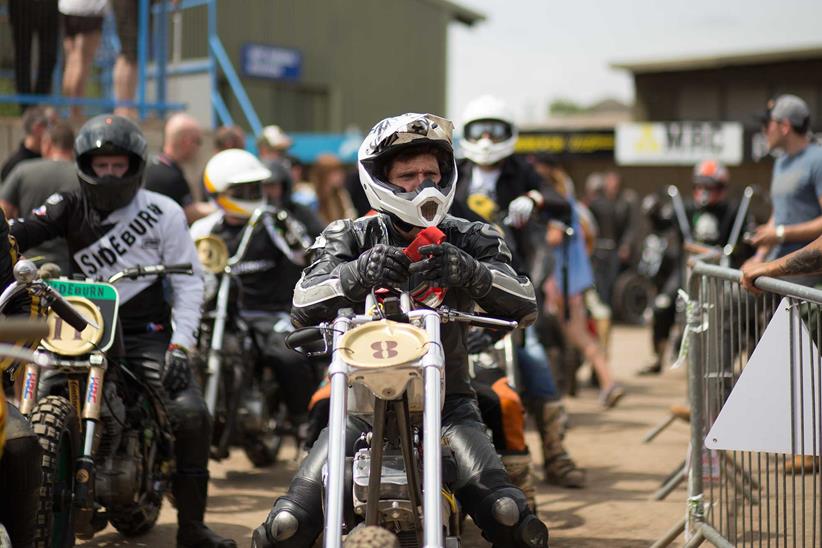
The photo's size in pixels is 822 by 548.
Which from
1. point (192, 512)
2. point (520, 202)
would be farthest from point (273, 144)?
point (192, 512)

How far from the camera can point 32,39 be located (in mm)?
11758

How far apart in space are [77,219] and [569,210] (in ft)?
10.8

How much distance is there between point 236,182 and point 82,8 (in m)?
4.50

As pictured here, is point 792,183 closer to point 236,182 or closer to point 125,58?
point 236,182

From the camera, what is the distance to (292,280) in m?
8.39

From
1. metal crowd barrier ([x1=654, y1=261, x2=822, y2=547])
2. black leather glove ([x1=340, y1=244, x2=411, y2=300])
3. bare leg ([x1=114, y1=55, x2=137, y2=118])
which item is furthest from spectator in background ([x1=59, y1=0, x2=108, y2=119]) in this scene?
black leather glove ([x1=340, y1=244, x2=411, y2=300])

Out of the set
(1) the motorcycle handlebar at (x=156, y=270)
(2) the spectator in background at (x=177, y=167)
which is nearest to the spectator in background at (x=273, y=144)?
(2) the spectator in background at (x=177, y=167)

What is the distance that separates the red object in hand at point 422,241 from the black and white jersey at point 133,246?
72.5 inches

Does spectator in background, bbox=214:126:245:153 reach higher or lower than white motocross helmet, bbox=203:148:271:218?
higher

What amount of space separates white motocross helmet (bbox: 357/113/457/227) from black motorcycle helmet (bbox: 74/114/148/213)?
61.2 inches

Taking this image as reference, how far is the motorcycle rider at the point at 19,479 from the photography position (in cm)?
414

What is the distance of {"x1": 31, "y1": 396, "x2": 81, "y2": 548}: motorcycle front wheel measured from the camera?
177 inches

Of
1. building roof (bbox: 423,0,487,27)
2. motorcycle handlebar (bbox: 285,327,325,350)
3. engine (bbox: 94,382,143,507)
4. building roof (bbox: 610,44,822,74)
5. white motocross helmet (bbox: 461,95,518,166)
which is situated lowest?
engine (bbox: 94,382,143,507)

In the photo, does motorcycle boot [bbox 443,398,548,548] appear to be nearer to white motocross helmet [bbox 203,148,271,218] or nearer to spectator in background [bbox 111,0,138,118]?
white motocross helmet [bbox 203,148,271,218]
